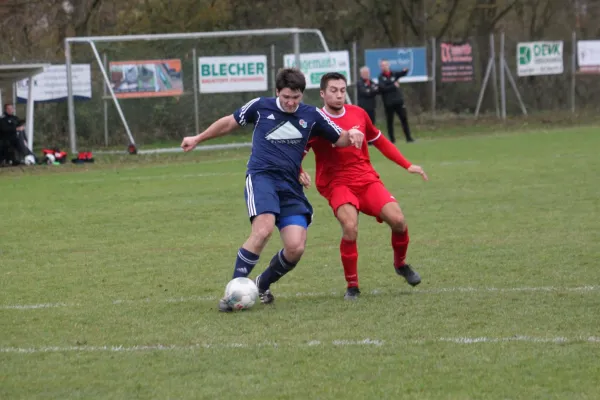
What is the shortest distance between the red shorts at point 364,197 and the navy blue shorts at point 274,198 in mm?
308

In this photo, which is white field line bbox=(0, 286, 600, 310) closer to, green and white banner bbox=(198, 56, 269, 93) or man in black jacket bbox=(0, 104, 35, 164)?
man in black jacket bbox=(0, 104, 35, 164)

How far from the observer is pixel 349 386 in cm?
514

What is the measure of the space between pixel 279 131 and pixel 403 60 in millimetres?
23284

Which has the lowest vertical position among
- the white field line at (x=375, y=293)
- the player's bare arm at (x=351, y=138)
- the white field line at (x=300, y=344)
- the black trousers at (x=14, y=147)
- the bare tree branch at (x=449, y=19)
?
the white field line at (x=375, y=293)

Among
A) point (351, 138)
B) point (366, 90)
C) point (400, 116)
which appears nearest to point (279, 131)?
point (351, 138)

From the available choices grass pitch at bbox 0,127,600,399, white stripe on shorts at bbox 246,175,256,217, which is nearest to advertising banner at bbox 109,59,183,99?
grass pitch at bbox 0,127,600,399

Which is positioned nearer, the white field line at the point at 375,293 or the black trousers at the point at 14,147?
the white field line at the point at 375,293

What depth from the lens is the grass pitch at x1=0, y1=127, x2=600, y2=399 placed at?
5.30 metres

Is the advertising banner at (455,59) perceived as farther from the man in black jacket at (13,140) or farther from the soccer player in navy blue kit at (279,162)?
the soccer player in navy blue kit at (279,162)

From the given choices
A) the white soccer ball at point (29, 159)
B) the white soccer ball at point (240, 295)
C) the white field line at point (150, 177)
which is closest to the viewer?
the white soccer ball at point (240, 295)

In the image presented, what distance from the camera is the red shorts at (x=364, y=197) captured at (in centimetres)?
784

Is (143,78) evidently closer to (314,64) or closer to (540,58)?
(314,64)

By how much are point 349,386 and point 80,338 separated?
2.01 metres

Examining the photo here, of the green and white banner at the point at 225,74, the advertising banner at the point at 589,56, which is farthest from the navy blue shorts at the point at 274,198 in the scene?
the advertising banner at the point at 589,56
